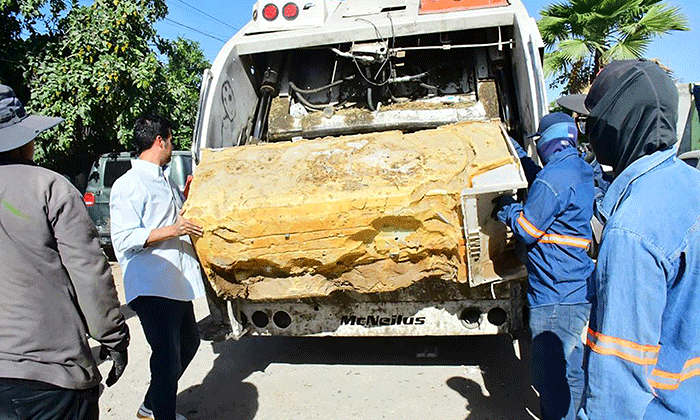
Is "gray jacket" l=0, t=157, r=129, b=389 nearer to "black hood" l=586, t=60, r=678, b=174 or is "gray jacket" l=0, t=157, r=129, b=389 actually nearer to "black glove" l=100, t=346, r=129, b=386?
"black glove" l=100, t=346, r=129, b=386

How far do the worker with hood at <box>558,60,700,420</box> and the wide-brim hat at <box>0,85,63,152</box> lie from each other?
1.65 metres

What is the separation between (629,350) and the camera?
3.59 ft

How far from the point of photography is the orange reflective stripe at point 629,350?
109cm

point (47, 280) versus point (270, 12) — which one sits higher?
point (270, 12)

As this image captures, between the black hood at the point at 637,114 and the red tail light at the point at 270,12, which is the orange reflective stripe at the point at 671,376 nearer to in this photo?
the black hood at the point at 637,114

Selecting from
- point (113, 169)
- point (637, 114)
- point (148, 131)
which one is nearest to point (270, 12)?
point (148, 131)

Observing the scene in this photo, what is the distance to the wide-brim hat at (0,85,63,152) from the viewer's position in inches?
66.9

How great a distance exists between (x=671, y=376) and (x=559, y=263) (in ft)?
4.40

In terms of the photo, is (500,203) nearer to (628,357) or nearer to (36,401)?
(628,357)

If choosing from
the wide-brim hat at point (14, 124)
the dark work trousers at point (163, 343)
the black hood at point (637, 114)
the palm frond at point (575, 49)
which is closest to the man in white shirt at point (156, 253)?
the dark work trousers at point (163, 343)

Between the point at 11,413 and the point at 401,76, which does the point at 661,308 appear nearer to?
the point at 11,413

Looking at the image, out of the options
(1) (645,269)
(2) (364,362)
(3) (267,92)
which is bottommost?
(2) (364,362)

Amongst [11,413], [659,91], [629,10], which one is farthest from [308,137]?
[629,10]

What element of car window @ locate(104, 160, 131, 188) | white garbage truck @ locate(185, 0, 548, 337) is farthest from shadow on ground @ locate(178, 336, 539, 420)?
car window @ locate(104, 160, 131, 188)
